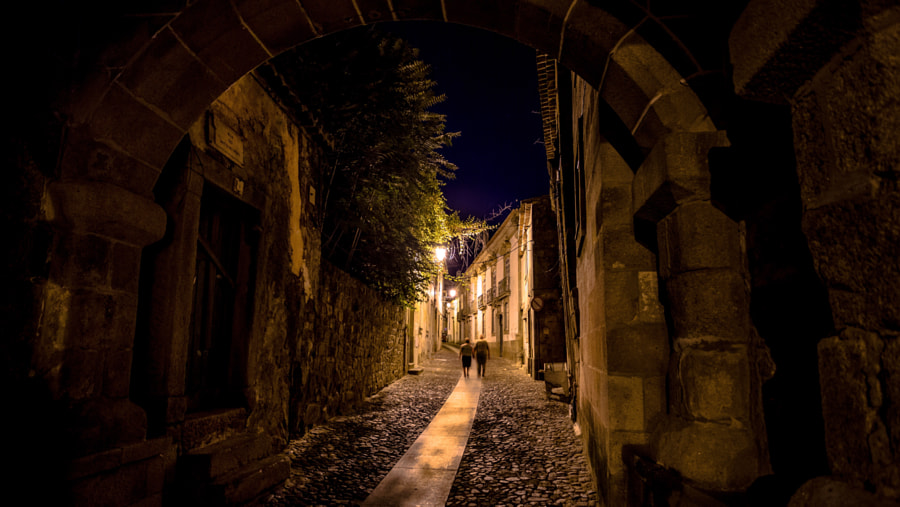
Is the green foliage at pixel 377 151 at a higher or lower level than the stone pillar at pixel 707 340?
higher

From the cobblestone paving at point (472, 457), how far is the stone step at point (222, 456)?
35 centimetres

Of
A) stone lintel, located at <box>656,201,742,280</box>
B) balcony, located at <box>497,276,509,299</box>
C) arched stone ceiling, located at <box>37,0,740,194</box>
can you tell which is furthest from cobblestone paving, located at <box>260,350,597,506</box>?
balcony, located at <box>497,276,509,299</box>

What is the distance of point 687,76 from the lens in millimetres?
1826

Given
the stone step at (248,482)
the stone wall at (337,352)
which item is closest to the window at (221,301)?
the stone step at (248,482)

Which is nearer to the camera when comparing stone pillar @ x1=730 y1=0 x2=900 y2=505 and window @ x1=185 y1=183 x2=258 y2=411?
stone pillar @ x1=730 y1=0 x2=900 y2=505

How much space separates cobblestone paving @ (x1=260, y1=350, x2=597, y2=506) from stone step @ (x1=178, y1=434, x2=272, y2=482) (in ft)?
1.16

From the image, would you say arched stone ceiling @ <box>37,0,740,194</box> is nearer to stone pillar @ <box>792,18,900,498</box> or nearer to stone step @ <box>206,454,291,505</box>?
stone pillar @ <box>792,18,900,498</box>

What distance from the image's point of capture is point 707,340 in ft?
5.55

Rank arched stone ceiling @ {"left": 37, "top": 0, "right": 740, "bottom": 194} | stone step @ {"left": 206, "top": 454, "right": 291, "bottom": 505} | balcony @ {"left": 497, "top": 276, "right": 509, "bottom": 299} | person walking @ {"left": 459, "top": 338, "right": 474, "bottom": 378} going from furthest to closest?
balcony @ {"left": 497, "top": 276, "right": 509, "bottom": 299}, person walking @ {"left": 459, "top": 338, "right": 474, "bottom": 378}, stone step @ {"left": 206, "top": 454, "right": 291, "bottom": 505}, arched stone ceiling @ {"left": 37, "top": 0, "right": 740, "bottom": 194}

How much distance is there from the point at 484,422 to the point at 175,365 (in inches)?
184

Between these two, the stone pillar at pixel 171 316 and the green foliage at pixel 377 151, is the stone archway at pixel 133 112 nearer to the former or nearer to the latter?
the stone pillar at pixel 171 316

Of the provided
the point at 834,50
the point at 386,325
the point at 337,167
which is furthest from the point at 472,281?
the point at 834,50

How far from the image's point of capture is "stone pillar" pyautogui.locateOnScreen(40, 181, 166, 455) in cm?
215

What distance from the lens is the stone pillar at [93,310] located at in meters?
2.15
